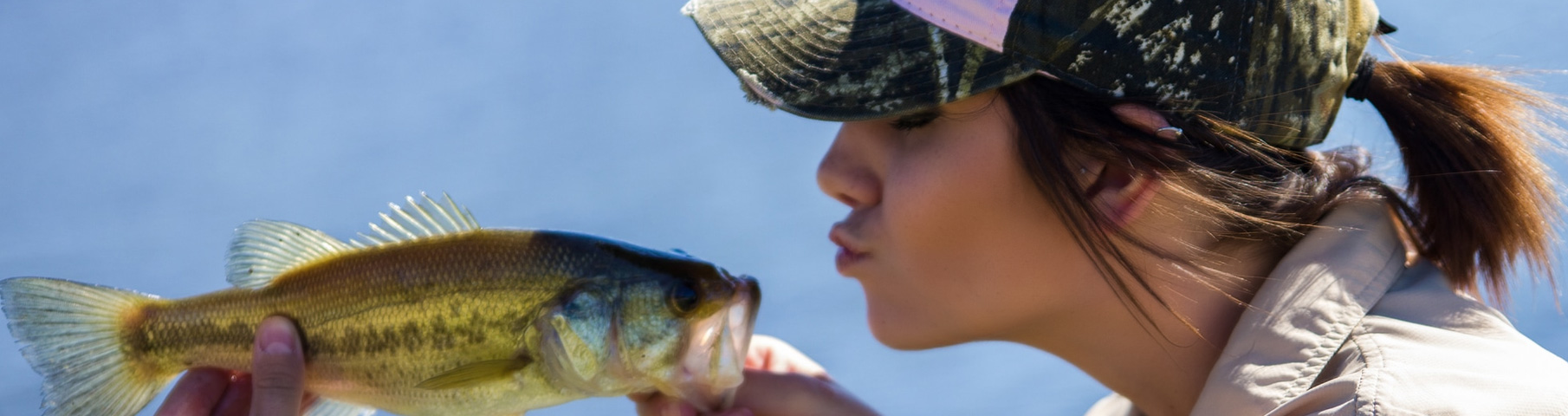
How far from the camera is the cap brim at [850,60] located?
4.54ft

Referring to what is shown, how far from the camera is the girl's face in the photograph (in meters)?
1.44

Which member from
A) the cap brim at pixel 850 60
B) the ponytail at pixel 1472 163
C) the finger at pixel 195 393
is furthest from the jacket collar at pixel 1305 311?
the finger at pixel 195 393

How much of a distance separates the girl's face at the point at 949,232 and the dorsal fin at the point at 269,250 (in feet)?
1.91

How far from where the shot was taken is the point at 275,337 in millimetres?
1207

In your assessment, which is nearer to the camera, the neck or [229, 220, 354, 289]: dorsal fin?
[229, 220, 354, 289]: dorsal fin

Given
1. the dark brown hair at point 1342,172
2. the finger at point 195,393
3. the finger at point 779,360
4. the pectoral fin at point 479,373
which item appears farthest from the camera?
the finger at point 779,360

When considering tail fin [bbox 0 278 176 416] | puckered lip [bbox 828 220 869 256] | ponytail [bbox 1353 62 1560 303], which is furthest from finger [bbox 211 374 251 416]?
ponytail [bbox 1353 62 1560 303]

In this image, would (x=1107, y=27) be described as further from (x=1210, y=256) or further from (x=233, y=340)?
(x=233, y=340)

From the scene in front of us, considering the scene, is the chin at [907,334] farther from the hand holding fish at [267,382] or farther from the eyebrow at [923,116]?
the hand holding fish at [267,382]

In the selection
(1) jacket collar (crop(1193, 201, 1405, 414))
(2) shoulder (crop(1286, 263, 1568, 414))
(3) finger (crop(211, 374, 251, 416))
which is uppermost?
(3) finger (crop(211, 374, 251, 416))

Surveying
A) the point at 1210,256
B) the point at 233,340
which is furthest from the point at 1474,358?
the point at 233,340

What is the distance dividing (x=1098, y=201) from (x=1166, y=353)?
247 mm

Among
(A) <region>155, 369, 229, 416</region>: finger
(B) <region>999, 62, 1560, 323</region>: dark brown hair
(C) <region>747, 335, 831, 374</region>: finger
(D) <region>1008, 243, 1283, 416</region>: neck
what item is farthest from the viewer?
(C) <region>747, 335, 831, 374</region>: finger

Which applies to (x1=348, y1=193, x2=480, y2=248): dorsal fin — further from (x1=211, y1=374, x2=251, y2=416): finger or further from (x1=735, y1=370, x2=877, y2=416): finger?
(x1=735, y1=370, x2=877, y2=416): finger
